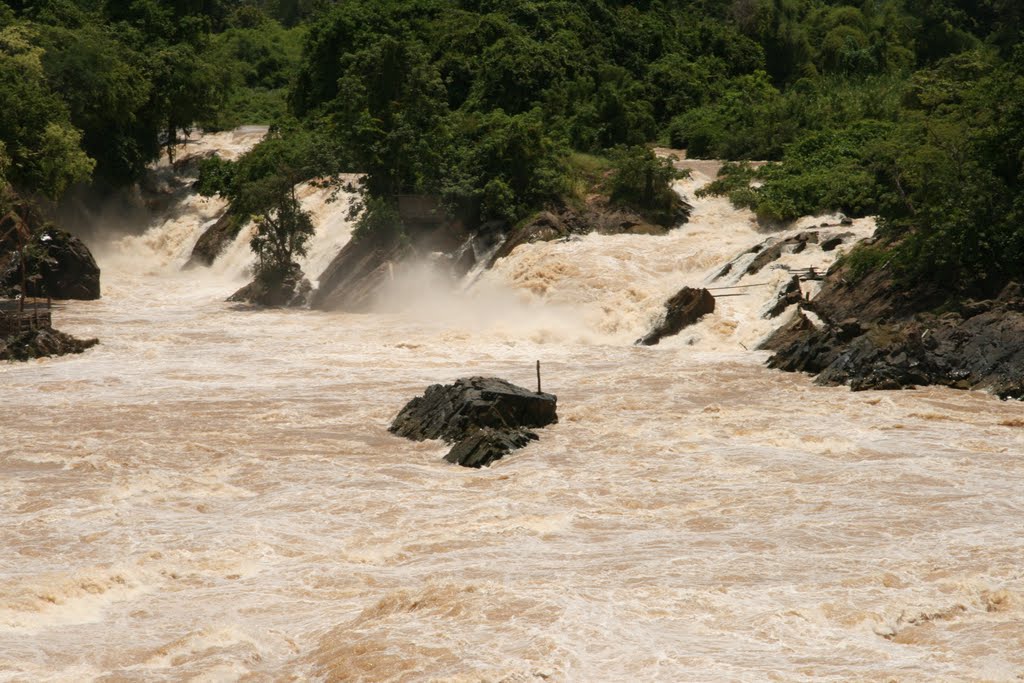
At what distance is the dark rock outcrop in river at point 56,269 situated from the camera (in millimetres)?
43812

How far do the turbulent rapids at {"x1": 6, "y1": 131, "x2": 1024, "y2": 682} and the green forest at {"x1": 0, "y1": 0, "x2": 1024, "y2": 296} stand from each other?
660 cm

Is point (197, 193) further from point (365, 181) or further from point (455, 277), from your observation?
point (455, 277)

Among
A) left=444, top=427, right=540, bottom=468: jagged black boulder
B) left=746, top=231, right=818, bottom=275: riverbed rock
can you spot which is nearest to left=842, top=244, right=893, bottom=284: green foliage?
left=746, top=231, right=818, bottom=275: riverbed rock

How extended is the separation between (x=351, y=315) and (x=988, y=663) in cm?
2968

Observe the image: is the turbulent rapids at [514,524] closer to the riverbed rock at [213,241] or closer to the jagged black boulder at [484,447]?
the jagged black boulder at [484,447]

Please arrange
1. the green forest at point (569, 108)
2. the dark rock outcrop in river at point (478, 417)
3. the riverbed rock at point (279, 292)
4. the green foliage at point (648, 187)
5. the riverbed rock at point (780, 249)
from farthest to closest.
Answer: the riverbed rock at point (279, 292) → the green foliage at point (648, 187) → the riverbed rock at point (780, 249) → the green forest at point (569, 108) → the dark rock outcrop in river at point (478, 417)

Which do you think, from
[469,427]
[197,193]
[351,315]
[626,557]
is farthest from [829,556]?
[197,193]

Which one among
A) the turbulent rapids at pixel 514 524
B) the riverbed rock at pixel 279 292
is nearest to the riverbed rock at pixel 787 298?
the turbulent rapids at pixel 514 524

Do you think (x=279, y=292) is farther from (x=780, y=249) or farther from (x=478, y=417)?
(x=478, y=417)

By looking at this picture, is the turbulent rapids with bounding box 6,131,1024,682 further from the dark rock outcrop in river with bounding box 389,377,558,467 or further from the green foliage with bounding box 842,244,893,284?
the green foliage with bounding box 842,244,893,284

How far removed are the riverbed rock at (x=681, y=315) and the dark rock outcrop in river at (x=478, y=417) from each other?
934cm

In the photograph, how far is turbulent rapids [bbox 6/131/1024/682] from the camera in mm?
14141

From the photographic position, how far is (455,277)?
42531 millimetres

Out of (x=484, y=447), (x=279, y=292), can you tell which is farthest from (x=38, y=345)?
(x=484, y=447)
